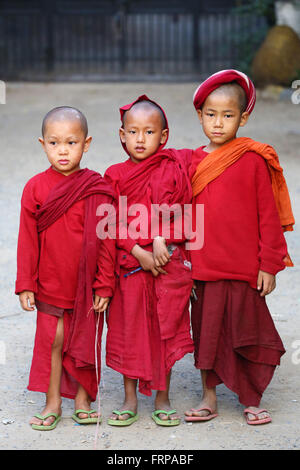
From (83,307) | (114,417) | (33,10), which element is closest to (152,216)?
(83,307)

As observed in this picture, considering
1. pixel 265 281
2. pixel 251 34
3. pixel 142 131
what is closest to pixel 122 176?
pixel 142 131

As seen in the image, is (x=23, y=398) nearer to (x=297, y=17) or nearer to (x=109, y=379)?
(x=109, y=379)

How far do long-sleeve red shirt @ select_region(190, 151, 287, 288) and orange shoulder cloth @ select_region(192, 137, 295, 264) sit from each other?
2 centimetres

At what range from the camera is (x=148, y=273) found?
3.50 meters

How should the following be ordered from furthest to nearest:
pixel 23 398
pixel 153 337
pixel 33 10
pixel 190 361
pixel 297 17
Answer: pixel 33 10 < pixel 297 17 < pixel 190 361 < pixel 23 398 < pixel 153 337

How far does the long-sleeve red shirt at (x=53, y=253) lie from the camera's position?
342 cm

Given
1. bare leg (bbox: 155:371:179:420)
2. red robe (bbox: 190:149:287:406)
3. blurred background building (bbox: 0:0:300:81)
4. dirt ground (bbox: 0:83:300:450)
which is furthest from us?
blurred background building (bbox: 0:0:300:81)

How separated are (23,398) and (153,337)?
0.78m

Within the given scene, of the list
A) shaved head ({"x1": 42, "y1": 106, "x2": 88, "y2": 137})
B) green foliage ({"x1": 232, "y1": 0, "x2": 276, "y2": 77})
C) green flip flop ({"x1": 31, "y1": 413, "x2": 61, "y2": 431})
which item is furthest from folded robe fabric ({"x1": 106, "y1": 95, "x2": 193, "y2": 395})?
green foliage ({"x1": 232, "y1": 0, "x2": 276, "y2": 77})

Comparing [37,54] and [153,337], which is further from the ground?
[37,54]

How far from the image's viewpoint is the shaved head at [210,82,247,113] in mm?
3471

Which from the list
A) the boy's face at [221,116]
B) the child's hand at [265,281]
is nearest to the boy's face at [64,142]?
the boy's face at [221,116]

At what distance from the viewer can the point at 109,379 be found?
4074mm

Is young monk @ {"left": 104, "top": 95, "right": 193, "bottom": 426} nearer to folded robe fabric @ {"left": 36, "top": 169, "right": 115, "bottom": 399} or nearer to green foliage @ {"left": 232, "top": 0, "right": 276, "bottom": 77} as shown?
folded robe fabric @ {"left": 36, "top": 169, "right": 115, "bottom": 399}
